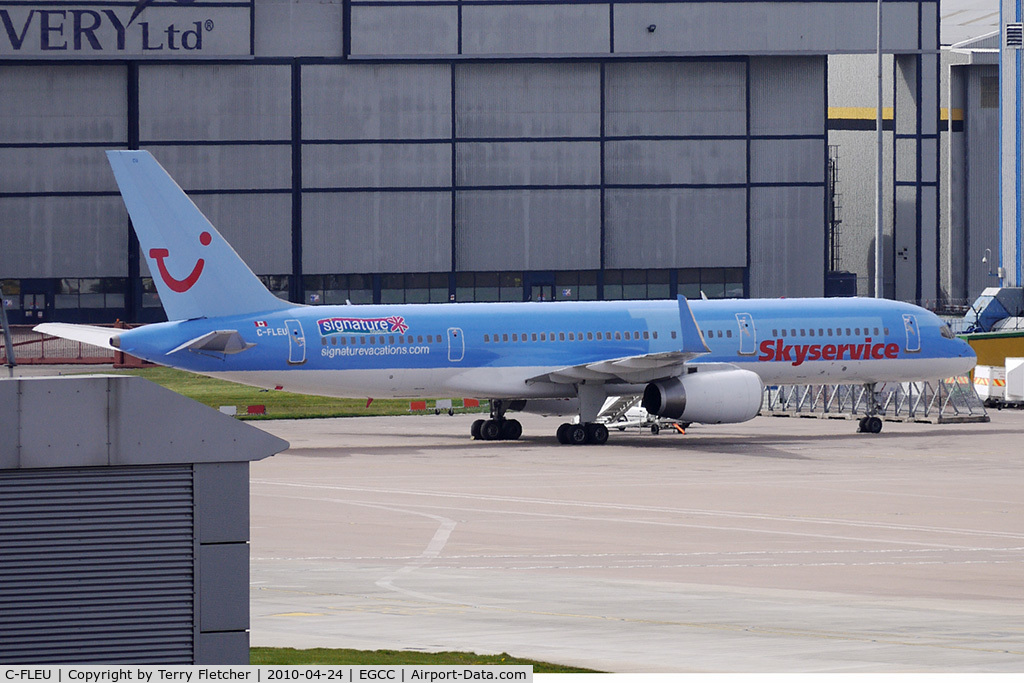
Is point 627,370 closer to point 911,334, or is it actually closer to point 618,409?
point 618,409

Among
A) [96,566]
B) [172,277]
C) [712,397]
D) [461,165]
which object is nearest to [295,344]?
[172,277]

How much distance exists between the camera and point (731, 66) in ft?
317

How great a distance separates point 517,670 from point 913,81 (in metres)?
92.0

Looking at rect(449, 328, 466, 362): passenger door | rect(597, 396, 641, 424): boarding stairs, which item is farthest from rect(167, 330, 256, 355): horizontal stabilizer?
rect(597, 396, 641, 424): boarding stairs

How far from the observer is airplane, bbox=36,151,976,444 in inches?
1791

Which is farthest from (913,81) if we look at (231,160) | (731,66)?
(231,160)

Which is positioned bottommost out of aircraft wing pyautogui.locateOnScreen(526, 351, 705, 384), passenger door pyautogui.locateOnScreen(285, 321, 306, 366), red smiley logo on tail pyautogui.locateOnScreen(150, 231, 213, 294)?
aircraft wing pyautogui.locateOnScreen(526, 351, 705, 384)

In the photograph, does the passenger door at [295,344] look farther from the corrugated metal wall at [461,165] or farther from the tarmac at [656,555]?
the corrugated metal wall at [461,165]

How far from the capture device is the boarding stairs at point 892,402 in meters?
58.2

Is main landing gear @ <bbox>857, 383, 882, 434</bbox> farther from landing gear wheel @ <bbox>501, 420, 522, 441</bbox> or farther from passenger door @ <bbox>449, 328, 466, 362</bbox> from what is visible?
passenger door @ <bbox>449, 328, 466, 362</bbox>

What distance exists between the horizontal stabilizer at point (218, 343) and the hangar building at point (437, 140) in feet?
164

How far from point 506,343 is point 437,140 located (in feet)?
158

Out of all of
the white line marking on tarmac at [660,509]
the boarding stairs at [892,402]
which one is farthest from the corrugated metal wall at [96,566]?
the boarding stairs at [892,402]

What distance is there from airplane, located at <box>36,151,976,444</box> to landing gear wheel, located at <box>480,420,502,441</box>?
46 millimetres
